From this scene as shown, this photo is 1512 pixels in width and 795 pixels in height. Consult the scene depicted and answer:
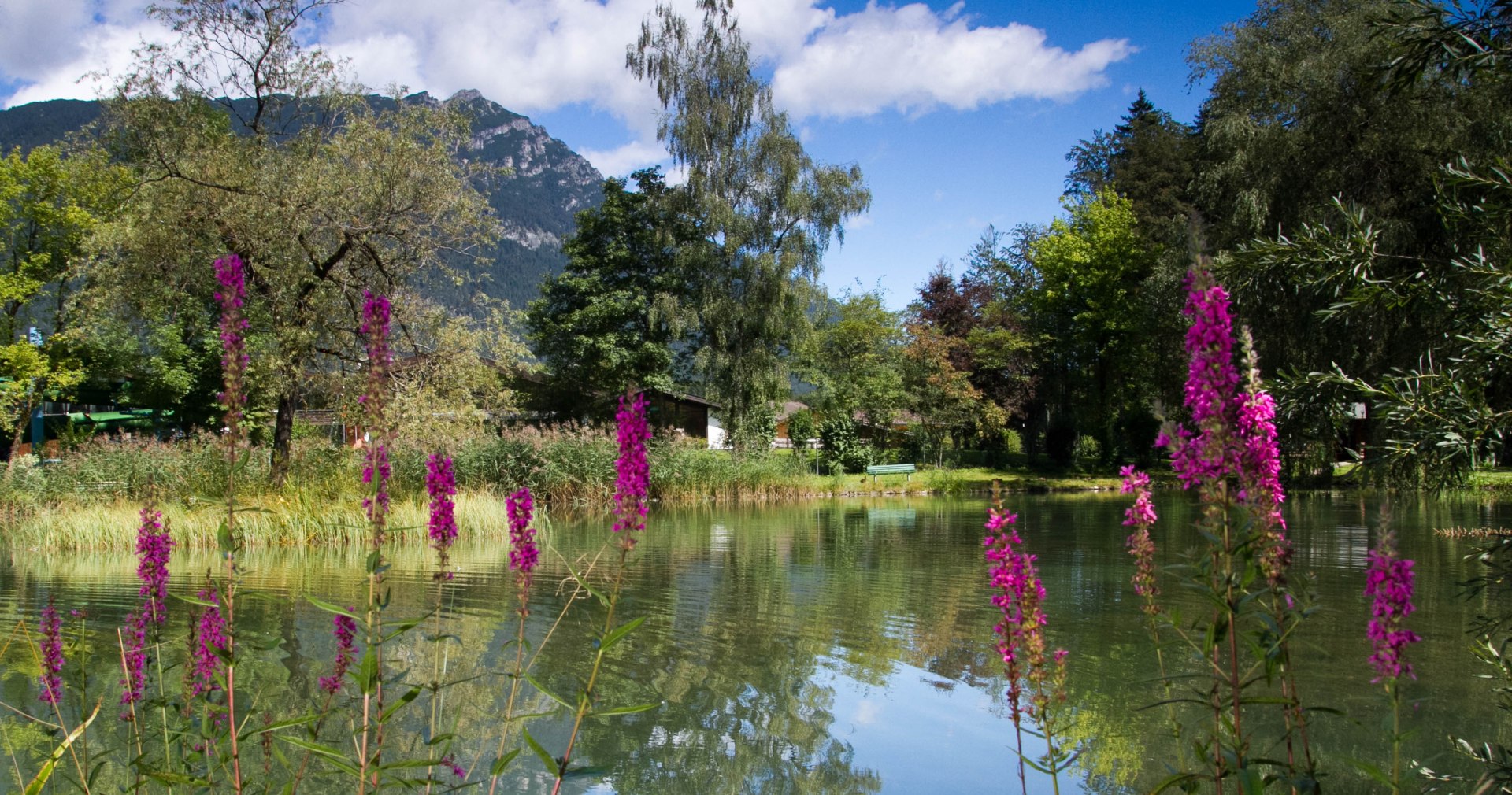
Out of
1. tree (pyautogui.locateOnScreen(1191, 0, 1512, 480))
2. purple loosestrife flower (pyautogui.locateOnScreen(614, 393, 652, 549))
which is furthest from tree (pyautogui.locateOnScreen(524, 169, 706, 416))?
purple loosestrife flower (pyautogui.locateOnScreen(614, 393, 652, 549))

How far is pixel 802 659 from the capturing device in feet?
23.8

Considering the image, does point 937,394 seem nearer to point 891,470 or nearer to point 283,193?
point 891,470

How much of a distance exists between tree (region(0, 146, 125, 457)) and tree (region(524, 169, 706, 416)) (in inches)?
579

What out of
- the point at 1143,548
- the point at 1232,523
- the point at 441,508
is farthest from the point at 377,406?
the point at 1143,548

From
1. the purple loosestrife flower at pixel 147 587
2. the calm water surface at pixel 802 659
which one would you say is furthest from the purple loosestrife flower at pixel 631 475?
the purple loosestrife flower at pixel 147 587

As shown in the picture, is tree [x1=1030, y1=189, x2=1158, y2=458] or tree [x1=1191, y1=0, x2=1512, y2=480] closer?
tree [x1=1191, y1=0, x2=1512, y2=480]

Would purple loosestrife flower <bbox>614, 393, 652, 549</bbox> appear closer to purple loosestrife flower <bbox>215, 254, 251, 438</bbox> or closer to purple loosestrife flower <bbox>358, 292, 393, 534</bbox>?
purple loosestrife flower <bbox>358, 292, 393, 534</bbox>

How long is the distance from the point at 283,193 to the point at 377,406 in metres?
14.8

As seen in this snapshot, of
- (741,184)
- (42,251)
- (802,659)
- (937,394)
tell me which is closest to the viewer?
(802,659)

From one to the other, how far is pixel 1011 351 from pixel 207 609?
127 ft

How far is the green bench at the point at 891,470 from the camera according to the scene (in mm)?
31984

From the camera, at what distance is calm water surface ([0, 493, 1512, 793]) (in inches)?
198

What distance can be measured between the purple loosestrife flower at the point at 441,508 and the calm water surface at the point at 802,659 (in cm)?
27

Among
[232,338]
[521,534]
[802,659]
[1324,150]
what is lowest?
[802,659]
